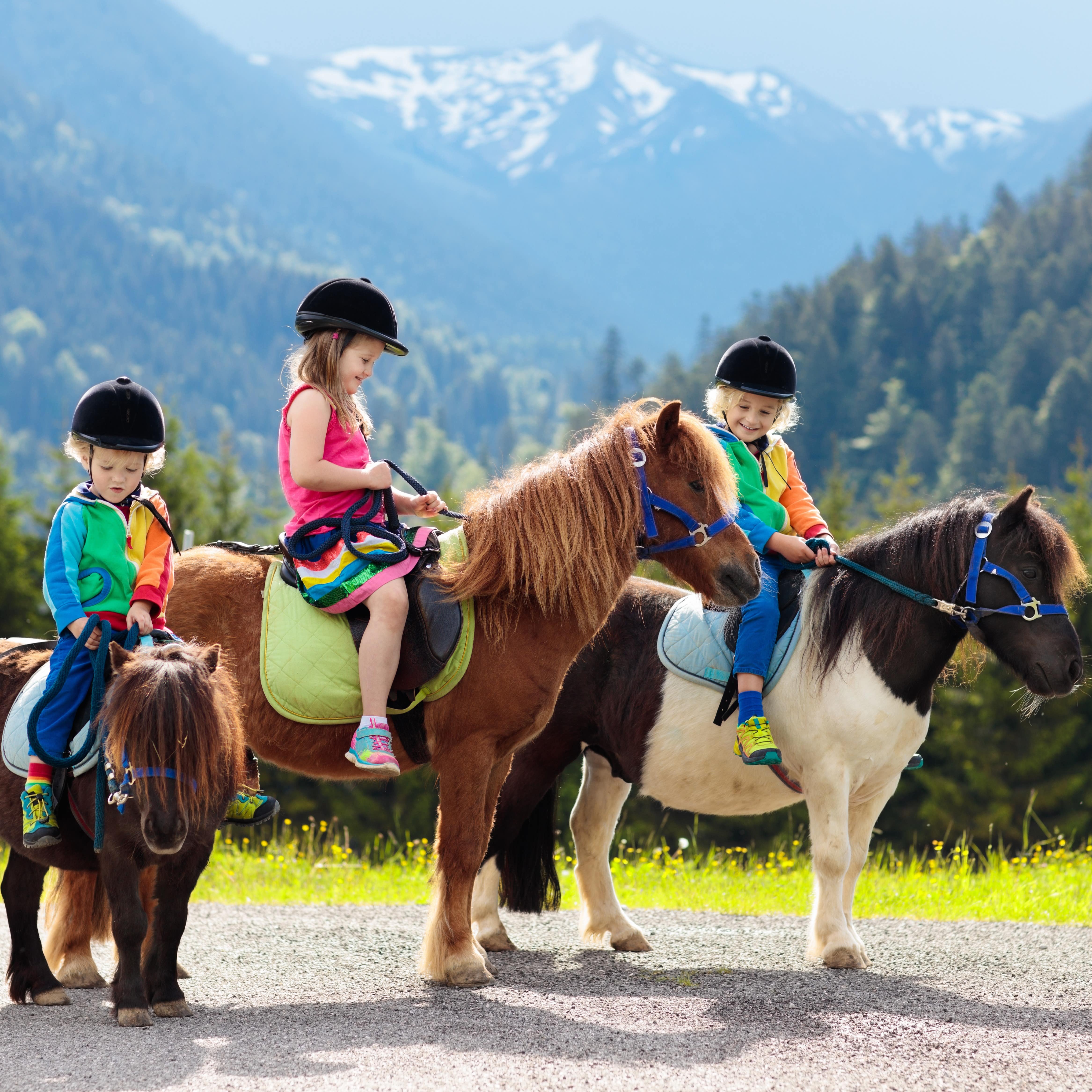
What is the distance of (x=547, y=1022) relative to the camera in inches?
181

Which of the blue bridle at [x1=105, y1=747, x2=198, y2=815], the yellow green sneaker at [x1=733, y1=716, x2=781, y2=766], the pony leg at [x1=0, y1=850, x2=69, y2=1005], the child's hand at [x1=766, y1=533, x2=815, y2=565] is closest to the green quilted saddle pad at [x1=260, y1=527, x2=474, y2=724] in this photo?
the blue bridle at [x1=105, y1=747, x2=198, y2=815]

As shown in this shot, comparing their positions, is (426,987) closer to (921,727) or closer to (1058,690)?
(921,727)

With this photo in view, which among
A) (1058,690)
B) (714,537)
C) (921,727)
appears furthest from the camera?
(921,727)

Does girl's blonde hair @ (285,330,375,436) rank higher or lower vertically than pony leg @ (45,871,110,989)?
higher

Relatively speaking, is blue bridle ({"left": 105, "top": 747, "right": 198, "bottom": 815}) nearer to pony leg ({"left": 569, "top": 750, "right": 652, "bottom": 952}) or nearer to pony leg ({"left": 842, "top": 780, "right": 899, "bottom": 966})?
pony leg ({"left": 569, "top": 750, "right": 652, "bottom": 952})

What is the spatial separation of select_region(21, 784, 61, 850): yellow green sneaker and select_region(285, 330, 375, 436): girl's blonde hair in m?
1.86

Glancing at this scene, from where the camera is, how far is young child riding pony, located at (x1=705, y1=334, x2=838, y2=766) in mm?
5809

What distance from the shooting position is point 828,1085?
12.5 feet

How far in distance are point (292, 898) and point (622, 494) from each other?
188 inches

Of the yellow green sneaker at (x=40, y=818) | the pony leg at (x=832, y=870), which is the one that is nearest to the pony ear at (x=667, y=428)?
the pony leg at (x=832, y=870)

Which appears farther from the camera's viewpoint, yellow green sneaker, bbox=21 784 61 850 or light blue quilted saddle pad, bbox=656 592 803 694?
light blue quilted saddle pad, bbox=656 592 803 694

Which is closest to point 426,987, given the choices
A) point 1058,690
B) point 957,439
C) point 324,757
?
point 324,757

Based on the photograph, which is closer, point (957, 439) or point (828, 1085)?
point (828, 1085)

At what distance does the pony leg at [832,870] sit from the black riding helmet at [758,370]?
6.52ft
